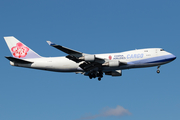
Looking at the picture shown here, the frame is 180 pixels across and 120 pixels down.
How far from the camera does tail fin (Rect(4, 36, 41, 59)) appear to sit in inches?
2120

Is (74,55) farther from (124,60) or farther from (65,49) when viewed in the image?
(124,60)

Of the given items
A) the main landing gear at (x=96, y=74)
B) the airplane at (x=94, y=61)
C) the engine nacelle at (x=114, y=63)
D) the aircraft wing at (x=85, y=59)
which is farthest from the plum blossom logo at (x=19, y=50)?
the engine nacelle at (x=114, y=63)

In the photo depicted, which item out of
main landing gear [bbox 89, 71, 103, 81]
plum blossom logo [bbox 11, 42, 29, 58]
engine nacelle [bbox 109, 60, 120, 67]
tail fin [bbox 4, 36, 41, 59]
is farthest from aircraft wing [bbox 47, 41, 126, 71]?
plum blossom logo [bbox 11, 42, 29, 58]

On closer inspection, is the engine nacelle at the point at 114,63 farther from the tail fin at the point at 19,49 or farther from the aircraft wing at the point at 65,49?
the tail fin at the point at 19,49

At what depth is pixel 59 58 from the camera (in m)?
51.9

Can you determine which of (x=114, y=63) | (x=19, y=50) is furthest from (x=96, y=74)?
(x=19, y=50)

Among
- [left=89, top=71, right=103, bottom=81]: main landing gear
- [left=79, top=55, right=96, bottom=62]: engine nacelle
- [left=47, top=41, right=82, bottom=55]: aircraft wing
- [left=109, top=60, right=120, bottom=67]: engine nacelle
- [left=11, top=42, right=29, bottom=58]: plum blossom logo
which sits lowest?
[left=89, top=71, right=103, bottom=81]: main landing gear

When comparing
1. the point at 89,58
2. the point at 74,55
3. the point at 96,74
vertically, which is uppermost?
the point at 74,55

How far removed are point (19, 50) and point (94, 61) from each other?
50.2ft

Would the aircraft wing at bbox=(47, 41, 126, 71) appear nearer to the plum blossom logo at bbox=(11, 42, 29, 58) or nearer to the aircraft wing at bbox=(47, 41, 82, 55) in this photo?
the aircraft wing at bbox=(47, 41, 82, 55)

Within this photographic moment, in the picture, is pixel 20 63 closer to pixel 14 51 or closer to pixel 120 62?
pixel 14 51

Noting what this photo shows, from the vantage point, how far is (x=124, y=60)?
49562 millimetres

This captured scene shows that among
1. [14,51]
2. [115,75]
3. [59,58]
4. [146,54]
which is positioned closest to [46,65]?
[59,58]

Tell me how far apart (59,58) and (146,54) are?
49.6ft
